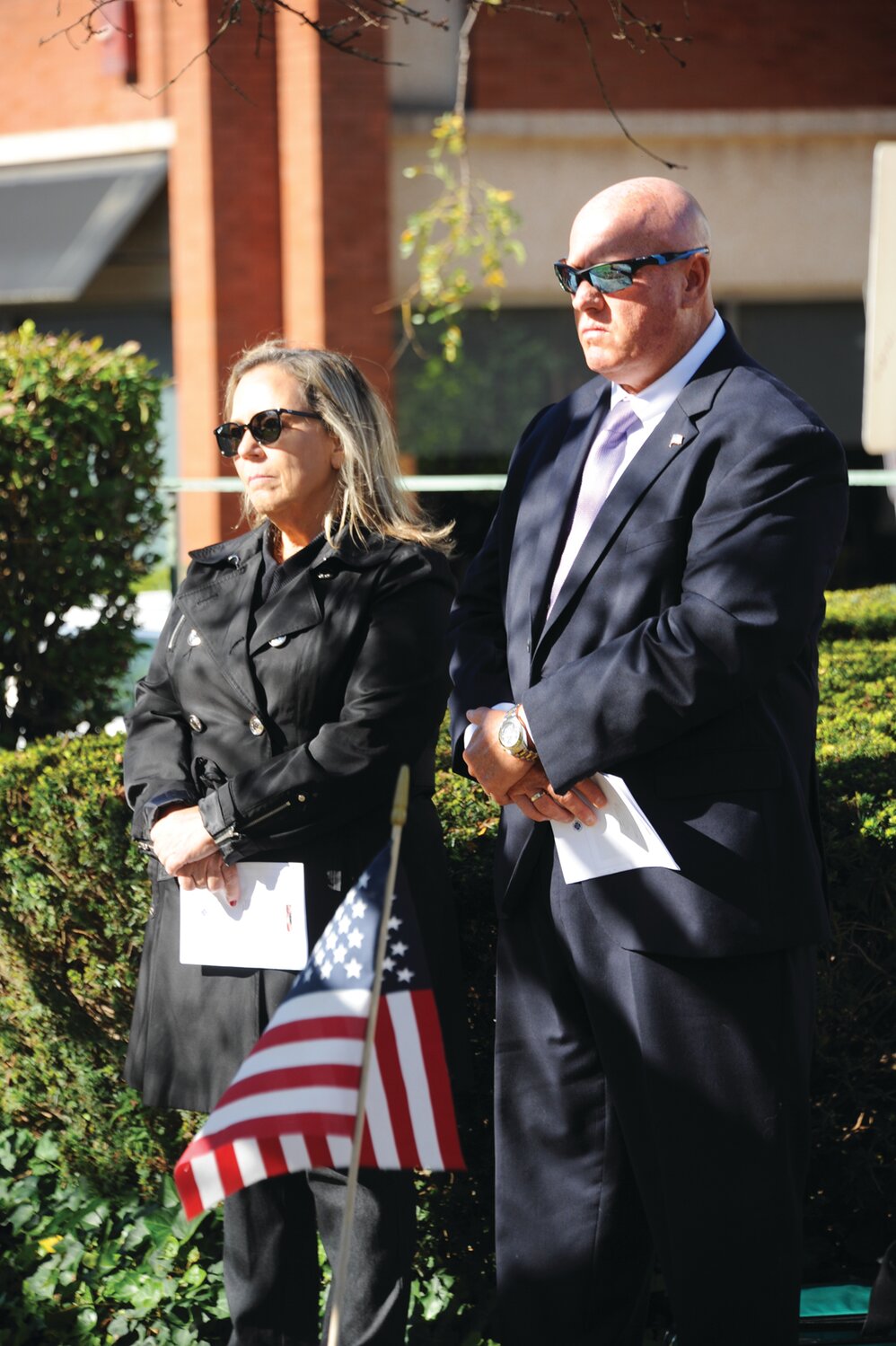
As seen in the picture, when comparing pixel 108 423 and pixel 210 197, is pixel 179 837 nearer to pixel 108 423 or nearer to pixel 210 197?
pixel 108 423

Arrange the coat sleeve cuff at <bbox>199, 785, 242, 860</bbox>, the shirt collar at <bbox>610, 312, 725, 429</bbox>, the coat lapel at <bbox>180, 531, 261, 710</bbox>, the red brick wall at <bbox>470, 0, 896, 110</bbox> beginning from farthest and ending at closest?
the red brick wall at <bbox>470, 0, 896, 110</bbox>
the coat lapel at <bbox>180, 531, 261, 710</bbox>
the coat sleeve cuff at <bbox>199, 785, 242, 860</bbox>
the shirt collar at <bbox>610, 312, 725, 429</bbox>

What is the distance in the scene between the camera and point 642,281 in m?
2.70

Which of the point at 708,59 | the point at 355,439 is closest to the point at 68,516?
the point at 355,439

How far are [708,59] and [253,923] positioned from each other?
1216cm

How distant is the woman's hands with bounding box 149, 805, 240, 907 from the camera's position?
10.0ft

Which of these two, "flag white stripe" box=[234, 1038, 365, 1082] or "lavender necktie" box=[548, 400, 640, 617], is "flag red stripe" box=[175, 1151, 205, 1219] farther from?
"lavender necktie" box=[548, 400, 640, 617]

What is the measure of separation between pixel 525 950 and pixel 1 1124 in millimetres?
2183

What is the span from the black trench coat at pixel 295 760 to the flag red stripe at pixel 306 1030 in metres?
0.76

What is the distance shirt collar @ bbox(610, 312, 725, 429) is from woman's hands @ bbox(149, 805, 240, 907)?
116 centimetres

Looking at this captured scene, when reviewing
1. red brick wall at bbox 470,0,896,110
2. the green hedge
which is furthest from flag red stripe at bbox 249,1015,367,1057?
red brick wall at bbox 470,0,896,110

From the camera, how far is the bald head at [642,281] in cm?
270

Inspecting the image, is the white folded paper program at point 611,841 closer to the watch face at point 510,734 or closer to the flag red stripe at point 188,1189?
the watch face at point 510,734

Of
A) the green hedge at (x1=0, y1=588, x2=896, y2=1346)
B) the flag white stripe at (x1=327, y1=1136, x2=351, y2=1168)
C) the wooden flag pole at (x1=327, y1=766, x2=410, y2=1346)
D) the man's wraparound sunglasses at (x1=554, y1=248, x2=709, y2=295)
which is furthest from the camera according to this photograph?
the green hedge at (x1=0, y1=588, x2=896, y2=1346)

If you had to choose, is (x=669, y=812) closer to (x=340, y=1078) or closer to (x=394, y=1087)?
(x=394, y=1087)
